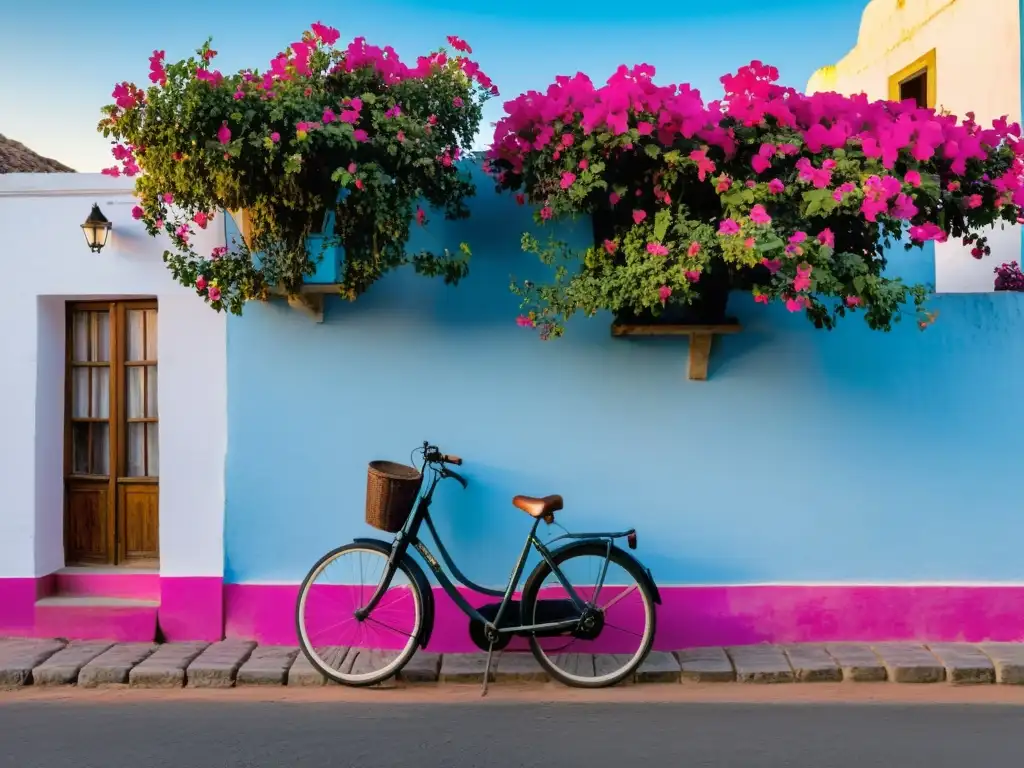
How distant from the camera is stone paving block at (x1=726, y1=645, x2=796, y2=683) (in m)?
5.64

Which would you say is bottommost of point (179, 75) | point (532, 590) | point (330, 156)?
point (532, 590)

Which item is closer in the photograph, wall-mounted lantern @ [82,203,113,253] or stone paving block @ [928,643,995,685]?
stone paving block @ [928,643,995,685]

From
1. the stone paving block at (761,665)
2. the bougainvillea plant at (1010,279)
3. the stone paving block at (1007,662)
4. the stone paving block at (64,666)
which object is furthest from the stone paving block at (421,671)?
the bougainvillea plant at (1010,279)

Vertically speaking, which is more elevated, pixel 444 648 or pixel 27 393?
pixel 27 393

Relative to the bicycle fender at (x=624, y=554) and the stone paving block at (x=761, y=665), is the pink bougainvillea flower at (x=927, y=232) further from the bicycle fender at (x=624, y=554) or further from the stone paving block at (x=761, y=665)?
the stone paving block at (x=761, y=665)

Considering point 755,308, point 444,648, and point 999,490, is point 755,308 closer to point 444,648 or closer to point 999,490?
point 999,490

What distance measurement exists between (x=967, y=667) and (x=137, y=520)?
548cm

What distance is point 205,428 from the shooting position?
249 inches

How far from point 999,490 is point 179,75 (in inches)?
220

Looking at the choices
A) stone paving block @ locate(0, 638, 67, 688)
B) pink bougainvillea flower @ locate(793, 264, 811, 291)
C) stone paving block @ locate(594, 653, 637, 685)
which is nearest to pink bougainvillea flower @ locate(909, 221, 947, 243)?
pink bougainvillea flower @ locate(793, 264, 811, 291)

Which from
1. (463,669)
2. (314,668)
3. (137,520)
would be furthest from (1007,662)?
(137,520)

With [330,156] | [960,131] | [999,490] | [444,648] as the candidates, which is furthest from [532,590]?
[960,131]

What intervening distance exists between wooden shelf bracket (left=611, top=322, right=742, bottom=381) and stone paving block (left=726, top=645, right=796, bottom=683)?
1739 millimetres

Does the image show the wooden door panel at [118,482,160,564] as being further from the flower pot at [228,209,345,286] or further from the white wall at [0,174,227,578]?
the flower pot at [228,209,345,286]
